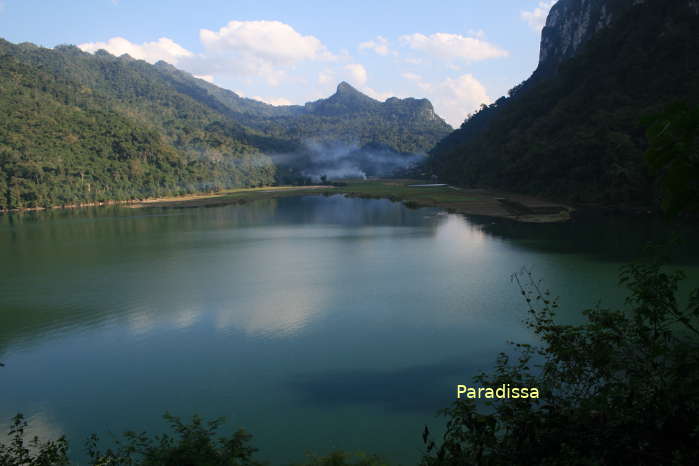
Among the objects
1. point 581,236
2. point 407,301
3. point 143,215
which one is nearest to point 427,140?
point 143,215

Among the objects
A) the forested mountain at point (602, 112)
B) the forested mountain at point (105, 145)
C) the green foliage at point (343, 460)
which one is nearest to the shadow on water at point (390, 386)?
the green foliage at point (343, 460)

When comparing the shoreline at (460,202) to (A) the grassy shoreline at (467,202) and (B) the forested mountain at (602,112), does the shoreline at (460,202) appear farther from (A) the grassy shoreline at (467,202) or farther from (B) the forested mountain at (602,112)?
(B) the forested mountain at (602,112)

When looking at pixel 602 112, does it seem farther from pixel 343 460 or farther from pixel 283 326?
pixel 343 460

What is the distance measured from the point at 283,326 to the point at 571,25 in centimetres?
9206

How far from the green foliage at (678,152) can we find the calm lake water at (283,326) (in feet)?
22.1

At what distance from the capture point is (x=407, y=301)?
18.6m

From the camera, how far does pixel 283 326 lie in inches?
641

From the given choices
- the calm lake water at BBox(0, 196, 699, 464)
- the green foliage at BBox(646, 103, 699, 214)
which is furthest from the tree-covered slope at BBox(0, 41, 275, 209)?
the green foliage at BBox(646, 103, 699, 214)

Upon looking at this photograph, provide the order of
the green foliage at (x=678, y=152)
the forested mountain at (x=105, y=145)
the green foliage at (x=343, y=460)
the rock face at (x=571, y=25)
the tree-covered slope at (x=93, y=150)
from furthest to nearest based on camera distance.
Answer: the rock face at (x=571, y=25), the forested mountain at (x=105, y=145), the tree-covered slope at (x=93, y=150), the green foliage at (x=343, y=460), the green foliage at (x=678, y=152)

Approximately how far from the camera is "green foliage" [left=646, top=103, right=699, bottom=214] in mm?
4105

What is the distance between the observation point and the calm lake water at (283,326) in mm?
10797

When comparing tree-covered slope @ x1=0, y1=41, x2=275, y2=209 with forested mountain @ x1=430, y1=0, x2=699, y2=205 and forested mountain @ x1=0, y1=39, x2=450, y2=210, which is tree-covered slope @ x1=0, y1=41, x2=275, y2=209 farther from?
forested mountain @ x1=430, y1=0, x2=699, y2=205

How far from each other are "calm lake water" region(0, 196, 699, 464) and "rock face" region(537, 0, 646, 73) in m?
54.1

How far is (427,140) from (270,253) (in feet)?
496
